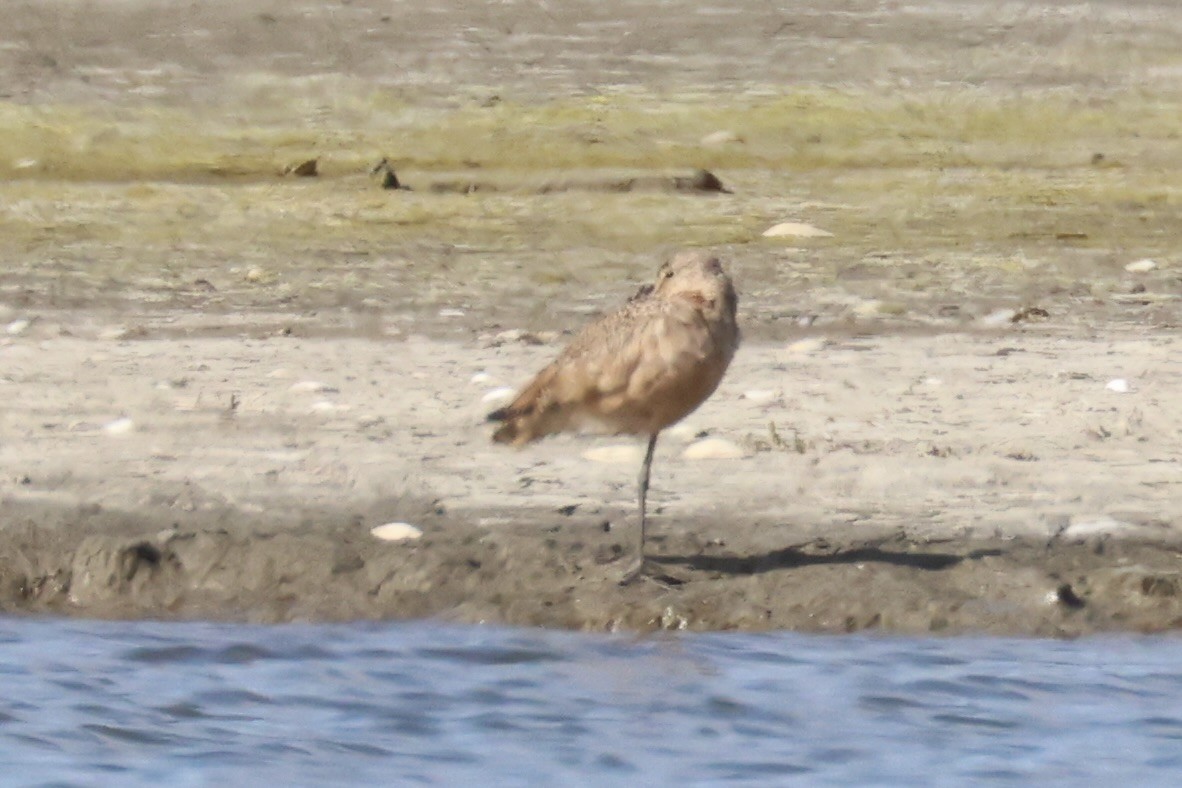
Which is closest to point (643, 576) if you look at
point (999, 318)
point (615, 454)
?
point (615, 454)

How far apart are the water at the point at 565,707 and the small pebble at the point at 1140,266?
6.14 meters

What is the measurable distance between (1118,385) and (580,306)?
3135 mm

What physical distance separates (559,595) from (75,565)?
1.43 m

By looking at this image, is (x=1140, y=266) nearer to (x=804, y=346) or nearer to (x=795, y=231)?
(x=795, y=231)

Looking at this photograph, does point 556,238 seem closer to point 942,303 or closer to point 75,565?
point 942,303

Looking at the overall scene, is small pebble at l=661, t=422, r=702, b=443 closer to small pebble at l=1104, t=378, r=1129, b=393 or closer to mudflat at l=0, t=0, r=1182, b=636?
mudflat at l=0, t=0, r=1182, b=636

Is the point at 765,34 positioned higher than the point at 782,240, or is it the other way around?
the point at 765,34

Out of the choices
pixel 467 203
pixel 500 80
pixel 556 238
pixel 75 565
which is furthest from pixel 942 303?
pixel 500 80

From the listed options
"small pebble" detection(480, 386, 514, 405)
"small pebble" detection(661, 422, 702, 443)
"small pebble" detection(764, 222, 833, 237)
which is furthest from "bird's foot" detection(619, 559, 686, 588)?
"small pebble" detection(764, 222, 833, 237)

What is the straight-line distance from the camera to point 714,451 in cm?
773

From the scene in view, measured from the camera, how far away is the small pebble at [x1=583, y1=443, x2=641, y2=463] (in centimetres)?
760

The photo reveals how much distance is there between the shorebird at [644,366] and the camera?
6.26 meters

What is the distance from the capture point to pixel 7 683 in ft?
20.1

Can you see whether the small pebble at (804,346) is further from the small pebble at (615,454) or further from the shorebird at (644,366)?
the shorebird at (644,366)
